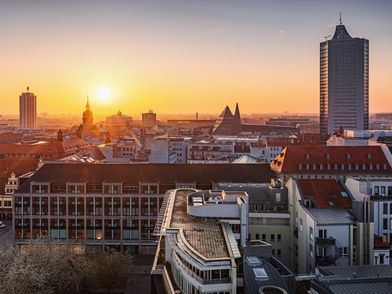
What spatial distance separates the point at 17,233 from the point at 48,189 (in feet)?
24.4

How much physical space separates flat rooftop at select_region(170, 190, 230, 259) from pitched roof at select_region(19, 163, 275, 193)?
26.5 m

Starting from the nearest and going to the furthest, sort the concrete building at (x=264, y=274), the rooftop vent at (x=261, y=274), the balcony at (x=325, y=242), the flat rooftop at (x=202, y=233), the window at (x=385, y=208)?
the concrete building at (x=264, y=274)
the flat rooftop at (x=202, y=233)
the rooftop vent at (x=261, y=274)
the balcony at (x=325, y=242)
the window at (x=385, y=208)

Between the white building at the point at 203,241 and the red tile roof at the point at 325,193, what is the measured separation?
9628 mm

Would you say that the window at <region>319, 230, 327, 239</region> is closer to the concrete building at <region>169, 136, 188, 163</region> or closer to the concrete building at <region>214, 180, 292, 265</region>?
the concrete building at <region>214, 180, 292, 265</region>

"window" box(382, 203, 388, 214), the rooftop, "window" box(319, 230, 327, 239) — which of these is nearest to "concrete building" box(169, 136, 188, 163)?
"window" box(382, 203, 388, 214)

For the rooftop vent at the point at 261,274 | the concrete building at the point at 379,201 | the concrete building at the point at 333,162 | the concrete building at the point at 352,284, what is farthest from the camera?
the concrete building at the point at 333,162

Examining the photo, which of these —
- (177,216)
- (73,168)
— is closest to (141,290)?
(177,216)

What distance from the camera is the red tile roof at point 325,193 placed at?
5728 centimetres

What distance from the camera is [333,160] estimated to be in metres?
80.7

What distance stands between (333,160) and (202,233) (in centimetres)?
4283

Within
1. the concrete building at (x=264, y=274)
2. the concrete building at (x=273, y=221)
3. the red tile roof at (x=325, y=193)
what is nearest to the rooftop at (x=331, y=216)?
the red tile roof at (x=325, y=193)

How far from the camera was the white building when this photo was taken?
35.8 m

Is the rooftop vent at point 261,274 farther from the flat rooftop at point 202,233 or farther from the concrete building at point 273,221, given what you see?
the concrete building at point 273,221

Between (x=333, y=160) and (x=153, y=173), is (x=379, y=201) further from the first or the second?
(x=153, y=173)
